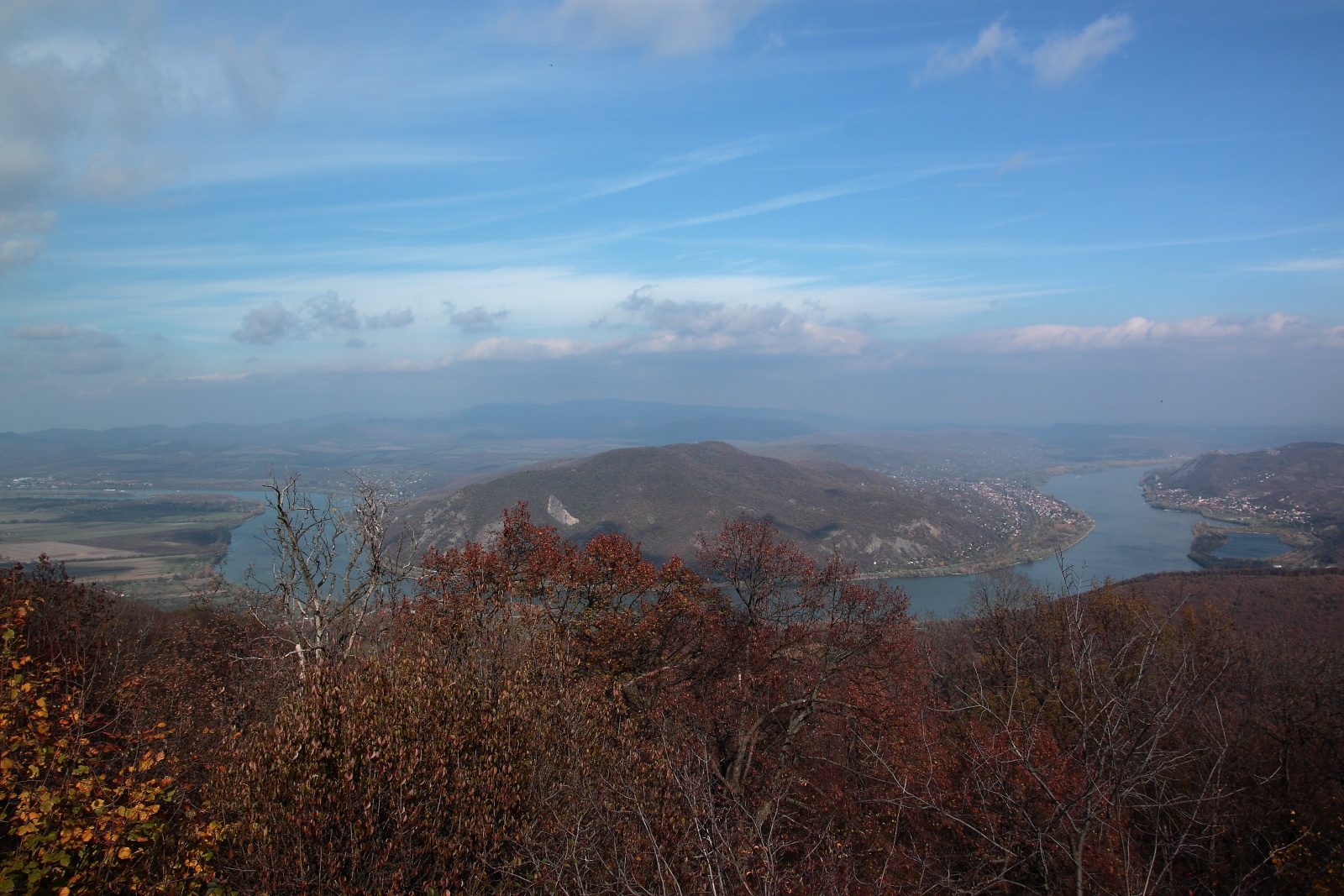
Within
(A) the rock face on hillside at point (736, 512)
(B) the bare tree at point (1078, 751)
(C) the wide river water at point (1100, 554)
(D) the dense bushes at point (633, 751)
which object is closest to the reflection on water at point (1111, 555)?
(C) the wide river water at point (1100, 554)

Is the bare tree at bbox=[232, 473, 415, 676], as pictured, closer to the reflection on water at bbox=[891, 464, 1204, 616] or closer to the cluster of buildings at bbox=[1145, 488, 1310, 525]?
the reflection on water at bbox=[891, 464, 1204, 616]

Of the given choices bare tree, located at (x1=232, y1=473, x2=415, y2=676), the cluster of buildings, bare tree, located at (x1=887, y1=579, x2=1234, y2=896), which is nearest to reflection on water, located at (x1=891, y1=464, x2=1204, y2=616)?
the cluster of buildings

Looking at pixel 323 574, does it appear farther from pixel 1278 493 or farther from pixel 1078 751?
pixel 1278 493

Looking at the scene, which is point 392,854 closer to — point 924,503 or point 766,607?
point 766,607

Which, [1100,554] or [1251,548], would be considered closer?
[1251,548]

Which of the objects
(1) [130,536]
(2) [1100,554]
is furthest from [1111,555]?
(1) [130,536]

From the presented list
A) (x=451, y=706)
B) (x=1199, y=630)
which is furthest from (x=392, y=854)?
(x=1199, y=630)
